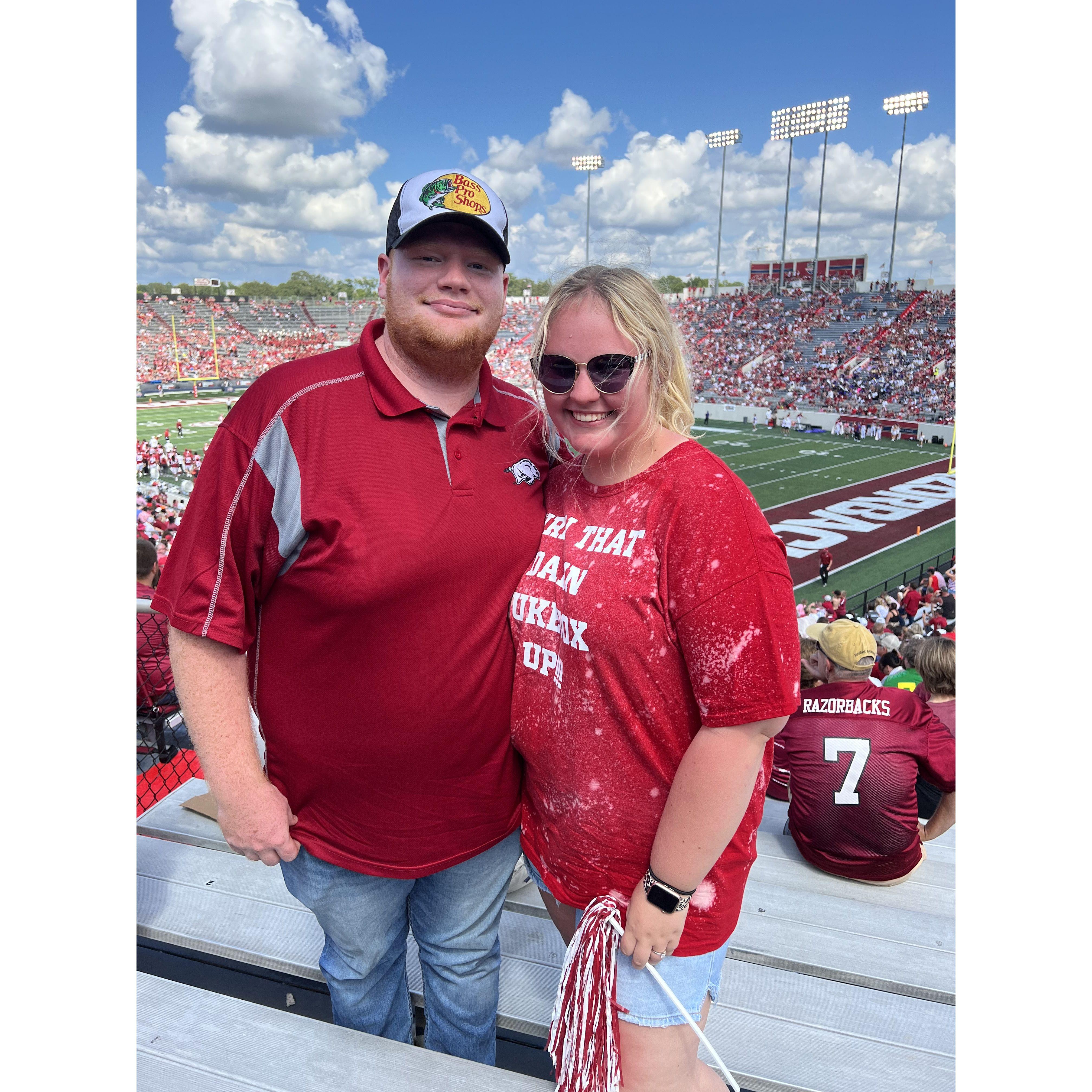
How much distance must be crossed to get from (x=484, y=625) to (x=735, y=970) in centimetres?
135

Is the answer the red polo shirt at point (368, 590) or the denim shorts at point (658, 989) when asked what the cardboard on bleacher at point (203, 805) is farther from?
the denim shorts at point (658, 989)

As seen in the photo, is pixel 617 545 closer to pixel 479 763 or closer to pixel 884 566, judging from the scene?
pixel 479 763

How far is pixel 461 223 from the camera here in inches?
70.4

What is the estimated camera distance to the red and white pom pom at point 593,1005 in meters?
1.63

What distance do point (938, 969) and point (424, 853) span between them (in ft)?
5.00

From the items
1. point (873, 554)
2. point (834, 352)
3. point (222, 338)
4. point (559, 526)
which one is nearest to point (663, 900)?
point (559, 526)

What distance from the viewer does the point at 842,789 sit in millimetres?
2844

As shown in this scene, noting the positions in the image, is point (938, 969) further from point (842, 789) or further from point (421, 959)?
point (421, 959)

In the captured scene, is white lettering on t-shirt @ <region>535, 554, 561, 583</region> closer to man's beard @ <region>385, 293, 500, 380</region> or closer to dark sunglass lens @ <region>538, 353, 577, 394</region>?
dark sunglass lens @ <region>538, 353, 577, 394</region>

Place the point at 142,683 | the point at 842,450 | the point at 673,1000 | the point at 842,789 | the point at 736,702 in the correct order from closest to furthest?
the point at 736,702, the point at 673,1000, the point at 842,789, the point at 142,683, the point at 842,450

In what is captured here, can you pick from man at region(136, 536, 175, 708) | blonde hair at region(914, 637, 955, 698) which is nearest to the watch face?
man at region(136, 536, 175, 708)

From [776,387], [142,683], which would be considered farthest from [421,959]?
[776,387]

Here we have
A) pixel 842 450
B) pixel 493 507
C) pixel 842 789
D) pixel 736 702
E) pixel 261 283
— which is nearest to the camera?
Answer: pixel 736 702
